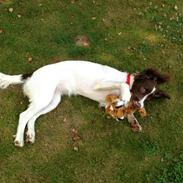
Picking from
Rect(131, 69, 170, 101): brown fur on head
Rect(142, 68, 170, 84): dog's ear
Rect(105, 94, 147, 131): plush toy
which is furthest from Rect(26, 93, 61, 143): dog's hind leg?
Rect(142, 68, 170, 84): dog's ear

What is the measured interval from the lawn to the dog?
187mm

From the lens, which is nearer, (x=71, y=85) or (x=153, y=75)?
(x=153, y=75)

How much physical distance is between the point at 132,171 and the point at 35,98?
5.14ft

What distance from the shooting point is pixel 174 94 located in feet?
25.7

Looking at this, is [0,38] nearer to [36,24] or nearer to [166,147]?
[36,24]

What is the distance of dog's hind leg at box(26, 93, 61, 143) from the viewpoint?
270 inches

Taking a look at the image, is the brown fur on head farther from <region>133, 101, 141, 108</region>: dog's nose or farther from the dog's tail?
the dog's tail

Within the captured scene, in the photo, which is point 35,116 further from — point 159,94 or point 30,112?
point 159,94

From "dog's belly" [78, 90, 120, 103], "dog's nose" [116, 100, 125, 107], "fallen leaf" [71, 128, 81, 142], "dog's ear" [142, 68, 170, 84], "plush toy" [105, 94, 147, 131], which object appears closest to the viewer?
"dog's nose" [116, 100, 125, 107]

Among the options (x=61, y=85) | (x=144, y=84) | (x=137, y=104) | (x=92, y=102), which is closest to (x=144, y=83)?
(x=144, y=84)

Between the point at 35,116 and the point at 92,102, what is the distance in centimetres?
91

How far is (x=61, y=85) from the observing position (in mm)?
7223

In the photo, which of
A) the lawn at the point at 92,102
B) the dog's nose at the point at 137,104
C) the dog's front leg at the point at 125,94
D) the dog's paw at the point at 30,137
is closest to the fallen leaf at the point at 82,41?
the lawn at the point at 92,102

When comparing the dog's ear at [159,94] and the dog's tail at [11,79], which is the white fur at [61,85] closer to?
the dog's tail at [11,79]
